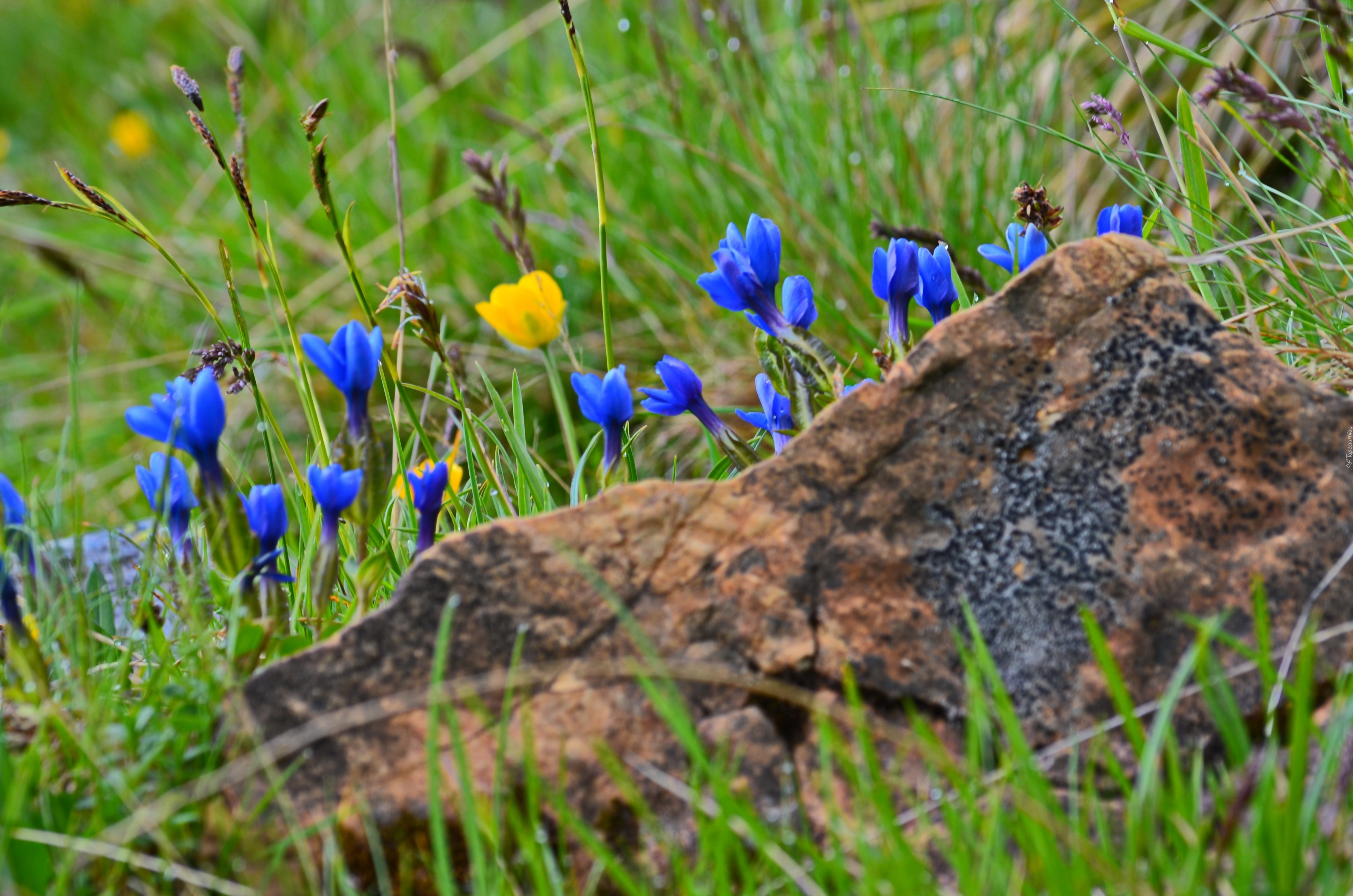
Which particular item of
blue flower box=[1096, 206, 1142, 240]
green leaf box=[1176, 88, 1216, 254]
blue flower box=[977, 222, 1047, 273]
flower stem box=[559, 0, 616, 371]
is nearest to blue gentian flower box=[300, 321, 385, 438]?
flower stem box=[559, 0, 616, 371]

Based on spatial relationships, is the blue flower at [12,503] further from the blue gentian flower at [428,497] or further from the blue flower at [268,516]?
the blue gentian flower at [428,497]

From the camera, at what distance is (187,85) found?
4.75 ft

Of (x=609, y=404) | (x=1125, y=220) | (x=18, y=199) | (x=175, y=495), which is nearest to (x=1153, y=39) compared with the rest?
(x=1125, y=220)

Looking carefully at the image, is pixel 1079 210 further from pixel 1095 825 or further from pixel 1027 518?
pixel 1095 825

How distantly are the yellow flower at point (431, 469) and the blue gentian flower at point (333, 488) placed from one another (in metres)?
0.21

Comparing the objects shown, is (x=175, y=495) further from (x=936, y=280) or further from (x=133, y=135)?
(x=133, y=135)

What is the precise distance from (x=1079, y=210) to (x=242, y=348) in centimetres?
224

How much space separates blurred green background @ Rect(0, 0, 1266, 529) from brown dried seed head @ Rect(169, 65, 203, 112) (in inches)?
13.9

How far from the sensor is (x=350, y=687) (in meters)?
1.05

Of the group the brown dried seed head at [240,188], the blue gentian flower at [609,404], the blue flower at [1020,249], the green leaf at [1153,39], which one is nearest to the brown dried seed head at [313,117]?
the brown dried seed head at [240,188]

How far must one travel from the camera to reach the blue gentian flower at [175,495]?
4.23 feet

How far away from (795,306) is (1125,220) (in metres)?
0.46

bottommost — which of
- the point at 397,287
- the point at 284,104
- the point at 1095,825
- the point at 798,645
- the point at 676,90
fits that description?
the point at 1095,825

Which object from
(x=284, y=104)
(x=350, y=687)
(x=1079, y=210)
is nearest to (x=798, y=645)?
(x=350, y=687)
